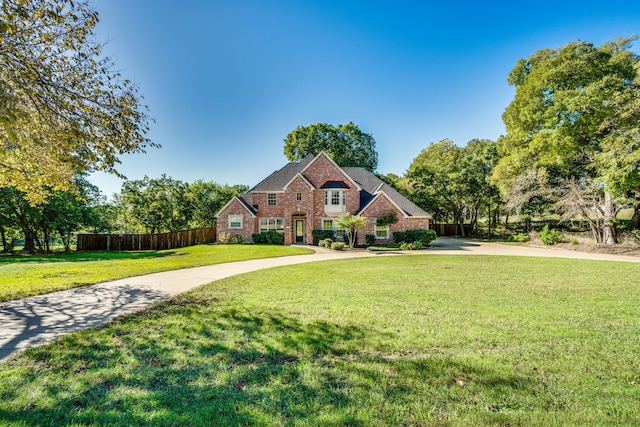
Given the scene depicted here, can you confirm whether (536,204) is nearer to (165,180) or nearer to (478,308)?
(478,308)

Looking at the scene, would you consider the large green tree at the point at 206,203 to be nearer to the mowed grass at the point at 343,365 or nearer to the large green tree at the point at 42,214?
the large green tree at the point at 42,214

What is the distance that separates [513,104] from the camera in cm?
2478

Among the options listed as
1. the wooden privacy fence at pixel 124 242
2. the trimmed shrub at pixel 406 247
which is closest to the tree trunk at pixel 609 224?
the trimmed shrub at pixel 406 247

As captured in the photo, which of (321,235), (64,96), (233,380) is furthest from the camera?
(321,235)

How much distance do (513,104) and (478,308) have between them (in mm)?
26510

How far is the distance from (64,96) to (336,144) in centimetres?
3889

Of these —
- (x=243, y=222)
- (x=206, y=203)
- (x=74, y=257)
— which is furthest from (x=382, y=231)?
(x=206, y=203)

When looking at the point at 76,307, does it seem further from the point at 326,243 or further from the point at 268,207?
the point at 268,207

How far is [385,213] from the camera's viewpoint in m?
23.7

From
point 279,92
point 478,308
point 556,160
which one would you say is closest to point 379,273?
point 478,308

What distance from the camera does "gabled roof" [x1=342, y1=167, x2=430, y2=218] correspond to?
23.9 meters

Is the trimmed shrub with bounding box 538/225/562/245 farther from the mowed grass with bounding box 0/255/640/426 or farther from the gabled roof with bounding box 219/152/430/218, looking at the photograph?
the mowed grass with bounding box 0/255/640/426

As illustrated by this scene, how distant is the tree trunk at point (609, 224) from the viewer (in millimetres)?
19562

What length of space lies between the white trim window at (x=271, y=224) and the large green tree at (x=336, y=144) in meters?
18.3
